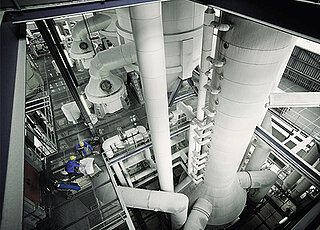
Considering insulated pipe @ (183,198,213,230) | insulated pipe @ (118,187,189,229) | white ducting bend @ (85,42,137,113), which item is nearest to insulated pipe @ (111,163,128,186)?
insulated pipe @ (118,187,189,229)

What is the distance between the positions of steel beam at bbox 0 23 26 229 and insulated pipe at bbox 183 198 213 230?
8.28 metres

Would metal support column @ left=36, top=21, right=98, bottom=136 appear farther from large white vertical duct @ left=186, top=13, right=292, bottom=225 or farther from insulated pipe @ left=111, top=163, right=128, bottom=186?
large white vertical duct @ left=186, top=13, right=292, bottom=225

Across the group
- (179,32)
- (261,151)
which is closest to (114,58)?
(179,32)

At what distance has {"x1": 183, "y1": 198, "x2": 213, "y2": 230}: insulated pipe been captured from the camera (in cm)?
816

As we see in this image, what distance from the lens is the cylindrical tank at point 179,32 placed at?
20.3 feet

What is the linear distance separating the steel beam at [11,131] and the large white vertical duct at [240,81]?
3679 millimetres

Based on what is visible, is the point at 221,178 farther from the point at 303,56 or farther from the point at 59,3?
the point at 303,56

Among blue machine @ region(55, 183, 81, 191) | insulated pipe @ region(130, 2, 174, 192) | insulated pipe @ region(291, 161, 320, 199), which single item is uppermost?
blue machine @ region(55, 183, 81, 191)

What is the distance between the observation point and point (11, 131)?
171cm

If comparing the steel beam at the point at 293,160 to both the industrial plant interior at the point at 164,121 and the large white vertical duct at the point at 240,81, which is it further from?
the large white vertical duct at the point at 240,81

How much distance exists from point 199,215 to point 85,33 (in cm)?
1221

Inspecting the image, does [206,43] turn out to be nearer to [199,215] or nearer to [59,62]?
[59,62]

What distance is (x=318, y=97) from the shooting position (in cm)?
662

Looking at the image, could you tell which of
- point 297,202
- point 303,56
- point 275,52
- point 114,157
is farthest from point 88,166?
point 303,56
